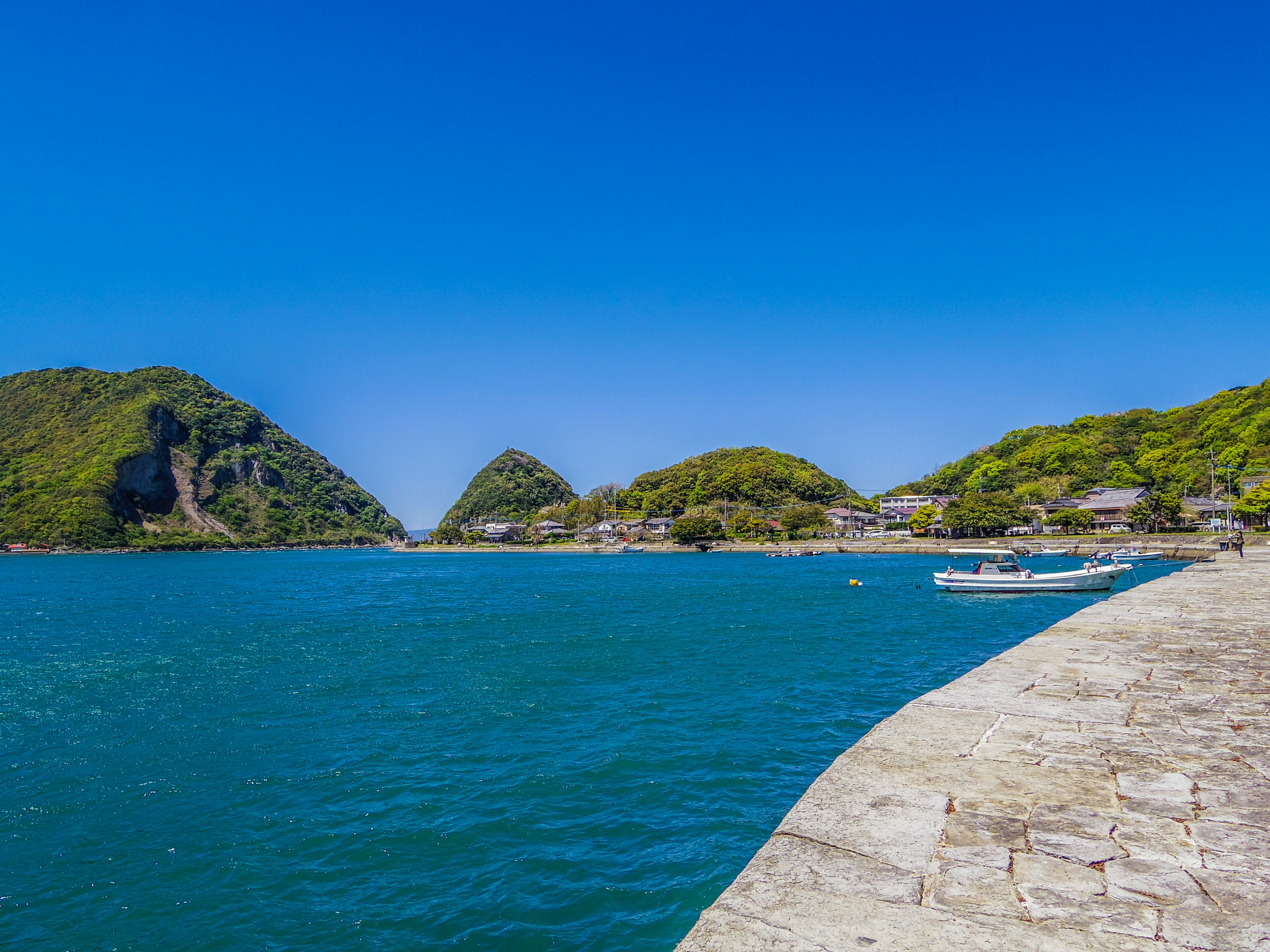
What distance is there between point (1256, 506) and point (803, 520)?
57159 mm

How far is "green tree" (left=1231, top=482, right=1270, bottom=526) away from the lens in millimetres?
60906

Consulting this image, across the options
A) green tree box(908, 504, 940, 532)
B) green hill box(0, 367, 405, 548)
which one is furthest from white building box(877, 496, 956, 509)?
green hill box(0, 367, 405, 548)

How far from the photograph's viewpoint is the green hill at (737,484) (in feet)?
483

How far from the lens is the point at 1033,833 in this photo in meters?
3.29

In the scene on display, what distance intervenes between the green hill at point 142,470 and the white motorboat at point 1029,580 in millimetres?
151679

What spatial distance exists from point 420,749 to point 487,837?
3283 millimetres

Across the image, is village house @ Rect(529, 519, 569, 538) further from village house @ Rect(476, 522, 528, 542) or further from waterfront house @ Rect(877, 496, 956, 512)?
waterfront house @ Rect(877, 496, 956, 512)

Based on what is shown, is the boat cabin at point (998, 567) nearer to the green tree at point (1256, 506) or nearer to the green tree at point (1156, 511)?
the green tree at point (1256, 506)

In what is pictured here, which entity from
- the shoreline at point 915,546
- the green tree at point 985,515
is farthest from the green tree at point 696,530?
the green tree at point 985,515

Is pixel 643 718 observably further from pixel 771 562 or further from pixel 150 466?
pixel 150 466

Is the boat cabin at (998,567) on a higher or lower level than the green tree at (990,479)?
lower

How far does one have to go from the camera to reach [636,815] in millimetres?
7355

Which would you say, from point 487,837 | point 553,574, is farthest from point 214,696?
point 553,574

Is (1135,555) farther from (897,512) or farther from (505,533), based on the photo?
(505,533)
